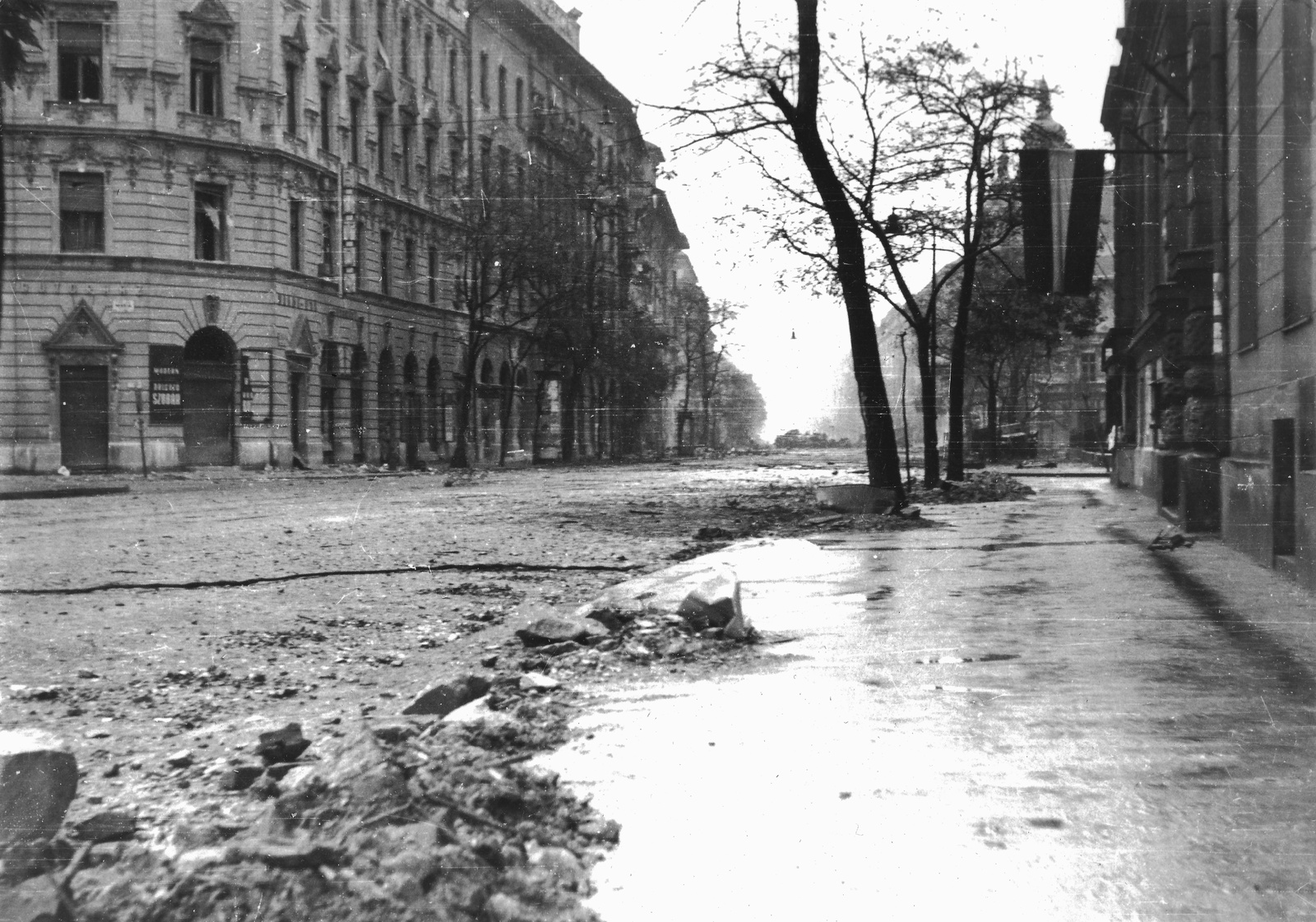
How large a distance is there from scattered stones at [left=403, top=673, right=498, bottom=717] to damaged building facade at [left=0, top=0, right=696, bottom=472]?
119 inches

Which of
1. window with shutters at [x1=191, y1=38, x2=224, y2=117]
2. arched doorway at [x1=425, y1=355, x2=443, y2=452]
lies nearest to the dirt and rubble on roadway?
window with shutters at [x1=191, y1=38, x2=224, y2=117]

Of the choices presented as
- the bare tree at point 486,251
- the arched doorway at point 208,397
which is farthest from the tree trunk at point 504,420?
the arched doorway at point 208,397

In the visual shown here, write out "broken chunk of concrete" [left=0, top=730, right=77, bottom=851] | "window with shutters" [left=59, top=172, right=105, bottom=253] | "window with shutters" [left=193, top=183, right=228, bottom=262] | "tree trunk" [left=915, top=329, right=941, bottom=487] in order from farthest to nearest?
"tree trunk" [left=915, top=329, right=941, bottom=487] → "window with shutters" [left=193, top=183, right=228, bottom=262] → "window with shutters" [left=59, top=172, right=105, bottom=253] → "broken chunk of concrete" [left=0, top=730, right=77, bottom=851]

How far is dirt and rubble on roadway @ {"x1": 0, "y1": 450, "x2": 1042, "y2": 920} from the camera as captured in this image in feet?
8.34

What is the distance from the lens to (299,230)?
28.2 m

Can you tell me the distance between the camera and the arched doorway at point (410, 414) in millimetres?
38600

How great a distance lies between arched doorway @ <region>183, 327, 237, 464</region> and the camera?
22.3 meters

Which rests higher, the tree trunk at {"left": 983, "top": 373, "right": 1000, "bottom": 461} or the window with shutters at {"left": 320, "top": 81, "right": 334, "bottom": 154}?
the window with shutters at {"left": 320, "top": 81, "right": 334, "bottom": 154}

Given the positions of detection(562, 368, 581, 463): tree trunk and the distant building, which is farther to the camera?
detection(562, 368, 581, 463): tree trunk

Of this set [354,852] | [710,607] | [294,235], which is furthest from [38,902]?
[294,235]

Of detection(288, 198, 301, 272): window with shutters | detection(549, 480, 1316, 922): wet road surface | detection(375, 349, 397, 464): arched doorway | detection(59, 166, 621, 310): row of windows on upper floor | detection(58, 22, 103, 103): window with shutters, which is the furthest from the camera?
A: detection(375, 349, 397, 464): arched doorway

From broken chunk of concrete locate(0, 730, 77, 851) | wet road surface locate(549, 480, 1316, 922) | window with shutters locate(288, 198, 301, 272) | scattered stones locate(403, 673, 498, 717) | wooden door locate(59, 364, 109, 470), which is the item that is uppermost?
window with shutters locate(288, 198, 301, 272)

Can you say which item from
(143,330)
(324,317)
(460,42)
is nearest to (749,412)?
(460,42)

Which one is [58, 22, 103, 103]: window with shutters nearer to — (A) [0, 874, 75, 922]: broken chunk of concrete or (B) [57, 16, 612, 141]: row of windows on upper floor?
(B) [57, 16, 612, 141]: row of windows on upper floor
